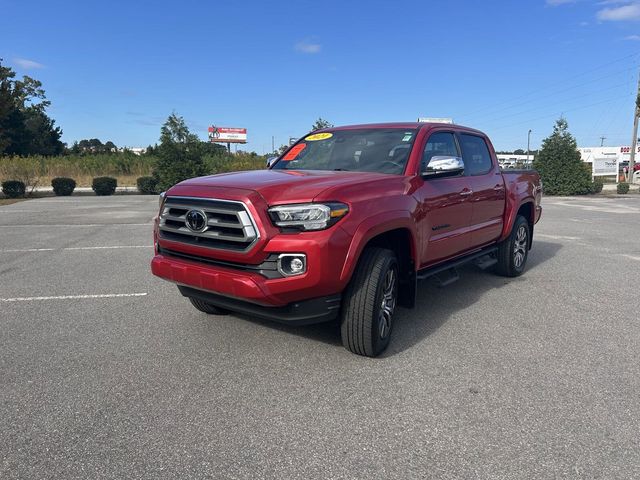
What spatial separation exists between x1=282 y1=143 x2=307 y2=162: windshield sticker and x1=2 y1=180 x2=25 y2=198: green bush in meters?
21.0

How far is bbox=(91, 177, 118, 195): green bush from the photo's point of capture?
2414 centimetres

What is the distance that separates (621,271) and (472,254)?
3002mm

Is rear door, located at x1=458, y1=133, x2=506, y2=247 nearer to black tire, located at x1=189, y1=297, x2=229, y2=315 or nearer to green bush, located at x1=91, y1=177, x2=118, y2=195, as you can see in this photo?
black tire, located at x1=189, y1=297, x2=229, y2=315

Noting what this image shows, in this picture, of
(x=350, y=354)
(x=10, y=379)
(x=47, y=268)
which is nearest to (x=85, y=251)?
(x=47, y=268)

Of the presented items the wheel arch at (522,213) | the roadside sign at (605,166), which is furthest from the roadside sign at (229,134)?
the wheel arch at (522,213)

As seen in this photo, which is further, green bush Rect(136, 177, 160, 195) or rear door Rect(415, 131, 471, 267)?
green bush Rect(136, 177, 160, 195)

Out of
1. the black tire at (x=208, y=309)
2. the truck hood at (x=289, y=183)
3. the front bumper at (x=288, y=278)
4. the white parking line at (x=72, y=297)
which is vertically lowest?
the white parking line at (x=72, y=297)

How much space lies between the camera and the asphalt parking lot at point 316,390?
7.91ft

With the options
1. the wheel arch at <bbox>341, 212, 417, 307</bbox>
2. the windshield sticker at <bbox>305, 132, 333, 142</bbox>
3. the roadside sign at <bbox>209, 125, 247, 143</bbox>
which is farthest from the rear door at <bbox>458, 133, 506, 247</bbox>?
the roadside sign at <bbox>209, 125, 247, 143</bbox>

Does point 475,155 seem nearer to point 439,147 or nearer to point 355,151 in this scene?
point 439,147

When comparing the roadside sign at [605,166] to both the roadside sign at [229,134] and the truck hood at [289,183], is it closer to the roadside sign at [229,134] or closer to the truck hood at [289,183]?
the truck hood at [289,183]

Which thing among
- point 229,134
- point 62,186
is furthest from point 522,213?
point 229,134

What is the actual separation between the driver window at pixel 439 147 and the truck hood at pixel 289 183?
0.62m

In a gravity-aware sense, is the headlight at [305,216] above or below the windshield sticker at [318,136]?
below
